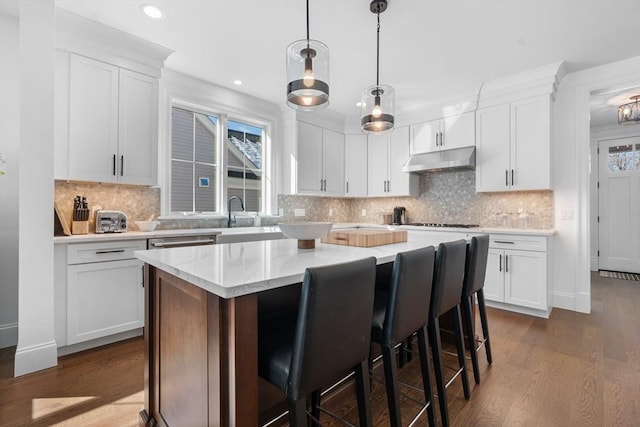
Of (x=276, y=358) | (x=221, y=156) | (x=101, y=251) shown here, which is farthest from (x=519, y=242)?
(x=101, y=251)

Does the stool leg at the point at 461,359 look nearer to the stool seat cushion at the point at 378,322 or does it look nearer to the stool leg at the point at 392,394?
the stool seat cushion at the point at 378,322

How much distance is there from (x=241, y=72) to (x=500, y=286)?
151 inches

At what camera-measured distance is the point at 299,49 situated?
6.17 feet

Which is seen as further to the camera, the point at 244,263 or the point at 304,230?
the point at 304,230

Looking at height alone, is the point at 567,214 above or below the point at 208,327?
above

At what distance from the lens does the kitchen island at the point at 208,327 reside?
1016 millimetres

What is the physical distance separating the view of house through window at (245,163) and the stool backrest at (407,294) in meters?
3.17

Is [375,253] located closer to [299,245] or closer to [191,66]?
[299,245]

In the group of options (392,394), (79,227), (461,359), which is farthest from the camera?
(79,227)

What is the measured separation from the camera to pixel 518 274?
347cm

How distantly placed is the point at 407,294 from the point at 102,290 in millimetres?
2487

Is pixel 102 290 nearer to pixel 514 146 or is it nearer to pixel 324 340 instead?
pixel 324 340

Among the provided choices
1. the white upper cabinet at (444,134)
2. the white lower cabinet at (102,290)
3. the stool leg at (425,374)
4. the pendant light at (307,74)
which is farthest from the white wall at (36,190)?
the white upper cabinet at (444,134)

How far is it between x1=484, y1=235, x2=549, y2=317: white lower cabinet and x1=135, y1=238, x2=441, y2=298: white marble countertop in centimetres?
234
